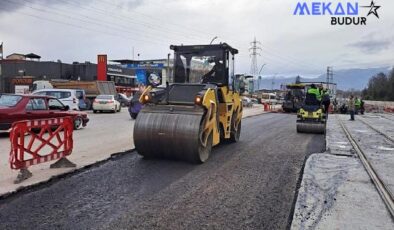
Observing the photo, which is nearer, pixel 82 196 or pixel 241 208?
pixel 241 208

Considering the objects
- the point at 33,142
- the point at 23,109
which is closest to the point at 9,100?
the point at 23,109

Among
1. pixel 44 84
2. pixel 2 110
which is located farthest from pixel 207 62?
pixel 44 84

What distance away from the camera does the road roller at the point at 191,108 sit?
8.67 meters

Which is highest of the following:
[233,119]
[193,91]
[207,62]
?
[207,62]

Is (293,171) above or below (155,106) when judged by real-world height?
below

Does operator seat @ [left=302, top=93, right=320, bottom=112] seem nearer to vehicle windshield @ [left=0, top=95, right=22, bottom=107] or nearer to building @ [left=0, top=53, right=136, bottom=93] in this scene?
vehicle windshield @ [left=0, top=95, right=22, bottom=107]

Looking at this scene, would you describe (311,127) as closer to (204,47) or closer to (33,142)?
(204,47)

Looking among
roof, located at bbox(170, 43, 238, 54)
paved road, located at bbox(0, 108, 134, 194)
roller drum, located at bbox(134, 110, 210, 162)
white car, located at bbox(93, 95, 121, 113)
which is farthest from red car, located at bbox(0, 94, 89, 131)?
Answer: white car, located at bbox(93, 95, 121, 113)

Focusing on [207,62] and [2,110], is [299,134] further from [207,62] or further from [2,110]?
[2,110]

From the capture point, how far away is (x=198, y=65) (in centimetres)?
1133

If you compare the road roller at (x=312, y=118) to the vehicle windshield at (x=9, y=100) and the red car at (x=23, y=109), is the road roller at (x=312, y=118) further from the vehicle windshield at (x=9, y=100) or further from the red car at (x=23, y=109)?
the vehicle windshield at (x=9, y=100)

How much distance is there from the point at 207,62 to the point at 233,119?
1995mm

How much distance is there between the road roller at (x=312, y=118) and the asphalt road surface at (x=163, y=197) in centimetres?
733

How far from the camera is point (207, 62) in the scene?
36.9 ft
